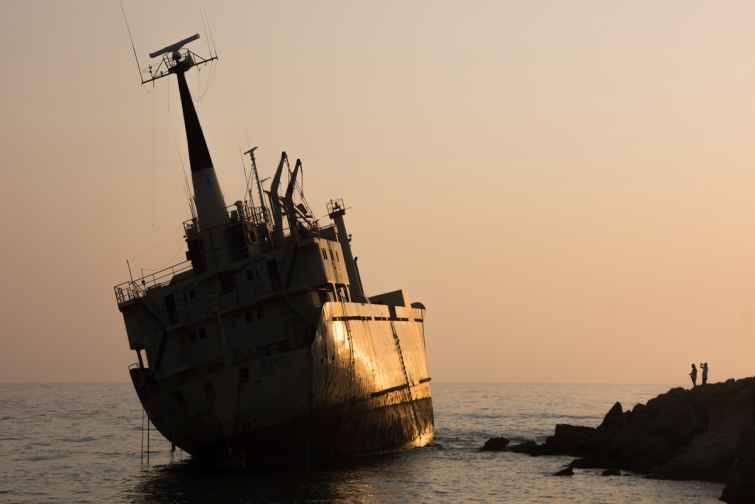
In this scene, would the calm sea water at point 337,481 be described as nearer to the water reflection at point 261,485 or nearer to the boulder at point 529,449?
the water reflection at point 261,485

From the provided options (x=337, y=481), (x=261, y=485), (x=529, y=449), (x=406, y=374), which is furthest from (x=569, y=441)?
(x=261, y=485)

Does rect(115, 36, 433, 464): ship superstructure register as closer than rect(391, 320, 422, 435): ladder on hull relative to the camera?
Yes

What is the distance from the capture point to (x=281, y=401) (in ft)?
130

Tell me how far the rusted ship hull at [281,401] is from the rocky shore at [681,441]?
31.5ft

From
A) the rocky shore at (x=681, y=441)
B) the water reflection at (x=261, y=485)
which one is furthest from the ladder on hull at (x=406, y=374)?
the water reflection at (x=261, y=485)

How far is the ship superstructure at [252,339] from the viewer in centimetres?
3991

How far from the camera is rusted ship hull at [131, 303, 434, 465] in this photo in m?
39.6

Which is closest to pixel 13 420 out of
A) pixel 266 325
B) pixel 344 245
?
pixel 344 245

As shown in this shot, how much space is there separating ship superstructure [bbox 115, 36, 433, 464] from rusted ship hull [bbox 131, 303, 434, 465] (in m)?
0.05

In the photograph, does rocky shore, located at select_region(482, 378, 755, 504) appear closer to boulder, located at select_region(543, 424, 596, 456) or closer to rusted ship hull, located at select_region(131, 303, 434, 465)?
boulder, located at select_region(543, 424, 596, 456)

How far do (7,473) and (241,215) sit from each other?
16.4 m

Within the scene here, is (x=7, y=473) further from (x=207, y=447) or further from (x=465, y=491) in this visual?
(x=465, y=491)

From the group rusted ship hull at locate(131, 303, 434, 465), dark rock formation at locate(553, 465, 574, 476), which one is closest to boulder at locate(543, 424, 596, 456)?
dark rock formation at locate(553, 465, 574, 476)

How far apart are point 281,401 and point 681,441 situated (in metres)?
17.4
